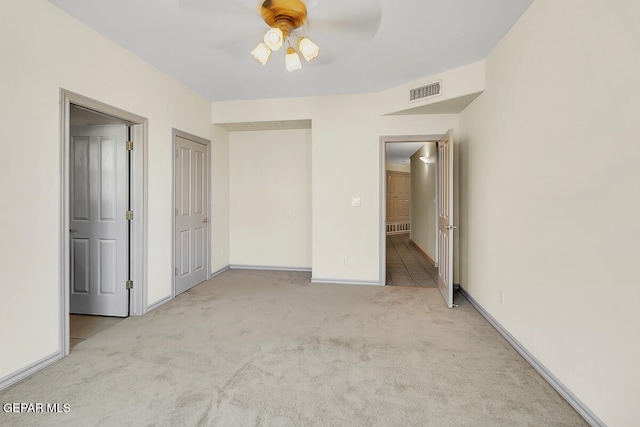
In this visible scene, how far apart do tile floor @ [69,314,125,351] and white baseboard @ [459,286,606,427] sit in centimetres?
355

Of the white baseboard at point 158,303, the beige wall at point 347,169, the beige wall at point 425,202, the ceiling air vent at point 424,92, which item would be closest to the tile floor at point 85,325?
the white baseboard at point 158,303

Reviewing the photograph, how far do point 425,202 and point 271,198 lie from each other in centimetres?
365

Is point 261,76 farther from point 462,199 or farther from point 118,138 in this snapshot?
point 462,199

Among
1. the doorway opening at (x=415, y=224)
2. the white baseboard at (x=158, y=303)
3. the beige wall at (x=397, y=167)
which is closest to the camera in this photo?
the white baseboard at (x=158, y=303)

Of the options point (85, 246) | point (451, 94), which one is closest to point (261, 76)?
point (451, 94)

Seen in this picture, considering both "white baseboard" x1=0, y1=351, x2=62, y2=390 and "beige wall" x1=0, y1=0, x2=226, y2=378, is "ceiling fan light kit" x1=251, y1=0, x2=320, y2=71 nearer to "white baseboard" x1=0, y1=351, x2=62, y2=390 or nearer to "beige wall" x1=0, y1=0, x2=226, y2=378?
"beige wall" x1=0, y1=0, x2=226, y2=378

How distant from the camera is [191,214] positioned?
4.18 meters

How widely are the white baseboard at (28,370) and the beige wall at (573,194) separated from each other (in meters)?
3.51

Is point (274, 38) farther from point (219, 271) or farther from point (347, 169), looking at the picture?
point (219, 271)

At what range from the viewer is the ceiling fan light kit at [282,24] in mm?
2172

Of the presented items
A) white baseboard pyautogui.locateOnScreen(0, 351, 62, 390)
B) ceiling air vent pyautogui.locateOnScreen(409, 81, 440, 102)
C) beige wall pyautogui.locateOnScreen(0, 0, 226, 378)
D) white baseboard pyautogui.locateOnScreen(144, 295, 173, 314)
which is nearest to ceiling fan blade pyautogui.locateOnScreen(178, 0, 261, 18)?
beige wall pyautogui.locateOnScreen(0, 0, 226, 378)

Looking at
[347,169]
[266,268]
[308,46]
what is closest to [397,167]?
[347,169]

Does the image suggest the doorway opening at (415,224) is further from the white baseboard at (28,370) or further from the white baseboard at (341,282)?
the white baseboard at (28,370)

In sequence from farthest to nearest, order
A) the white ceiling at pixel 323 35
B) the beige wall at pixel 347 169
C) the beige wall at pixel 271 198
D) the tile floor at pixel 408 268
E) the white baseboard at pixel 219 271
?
1. the beige wall at pixel 271 198
2. the white baseboard at pixel 219 271
3. the tile floor at pixel 408 268
4. the beige wall at pixel 347 169
5. the white ceiling at pixel 323 35
